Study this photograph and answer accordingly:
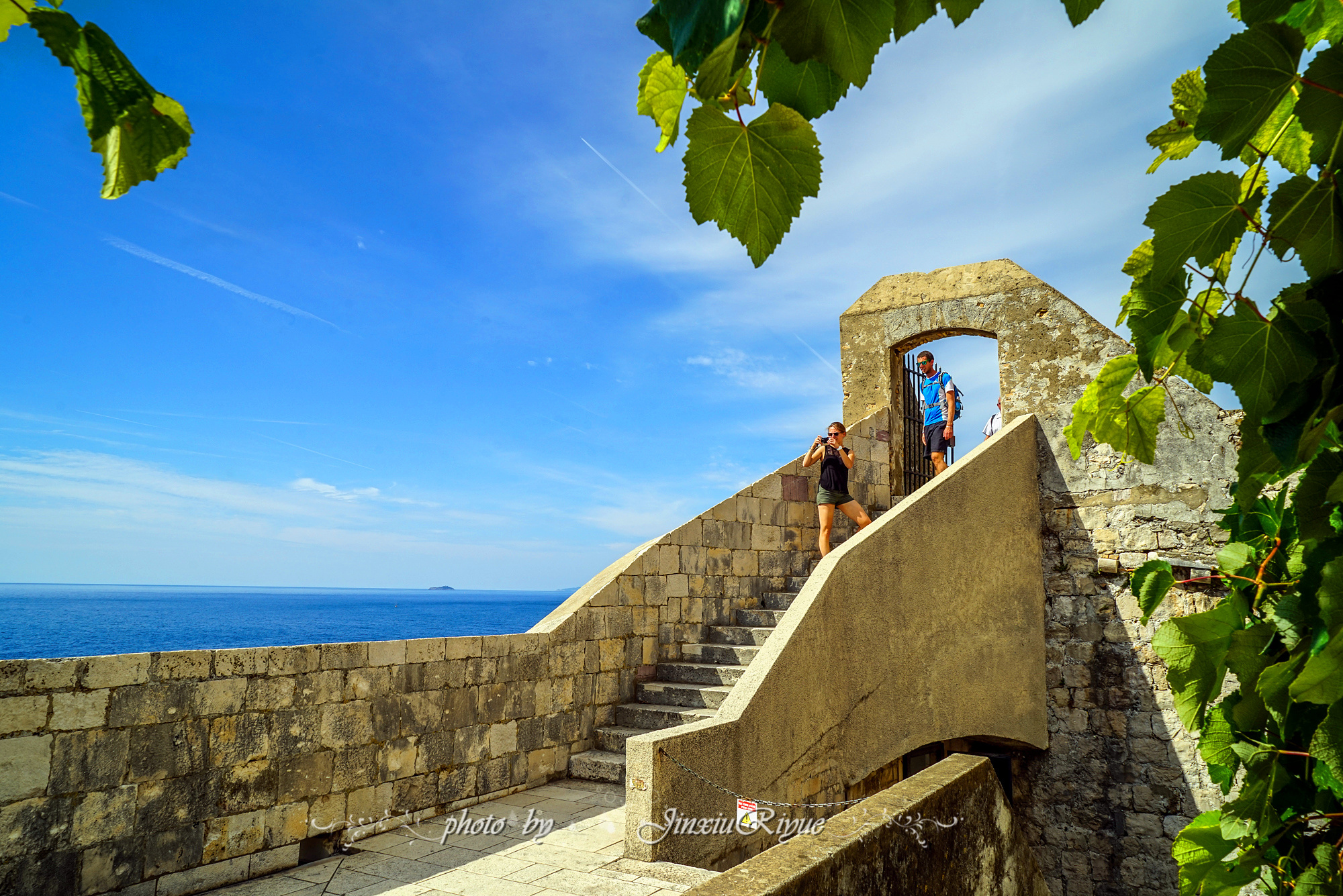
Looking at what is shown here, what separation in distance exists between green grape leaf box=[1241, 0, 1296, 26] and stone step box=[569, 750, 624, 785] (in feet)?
20.8

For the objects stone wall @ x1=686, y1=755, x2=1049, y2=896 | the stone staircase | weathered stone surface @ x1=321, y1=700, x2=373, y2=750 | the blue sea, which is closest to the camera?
stone wall @ x1=686, y1=755, x2=1049, y2=896

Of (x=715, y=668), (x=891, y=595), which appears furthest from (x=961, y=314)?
(x=715, y=668)

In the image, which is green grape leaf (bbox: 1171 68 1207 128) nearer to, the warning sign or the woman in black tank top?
the warning sign

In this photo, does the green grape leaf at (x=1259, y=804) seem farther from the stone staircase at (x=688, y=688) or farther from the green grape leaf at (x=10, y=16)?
the stone staircase at (x=688, y=688)

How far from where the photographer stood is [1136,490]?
321 inches

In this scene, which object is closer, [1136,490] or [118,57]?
[118,57]

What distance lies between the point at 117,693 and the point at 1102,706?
832 cm

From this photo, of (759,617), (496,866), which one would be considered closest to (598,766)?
(496,866)

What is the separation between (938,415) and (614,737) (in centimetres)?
524

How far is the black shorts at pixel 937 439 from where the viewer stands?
938 cm

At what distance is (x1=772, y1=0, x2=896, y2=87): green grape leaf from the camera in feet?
2.42

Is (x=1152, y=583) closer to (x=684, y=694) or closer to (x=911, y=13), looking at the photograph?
(x=911, y=13)

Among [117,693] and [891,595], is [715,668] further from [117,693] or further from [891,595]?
[117,693]

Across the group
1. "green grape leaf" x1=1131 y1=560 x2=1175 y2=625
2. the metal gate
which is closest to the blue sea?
the metal gate
